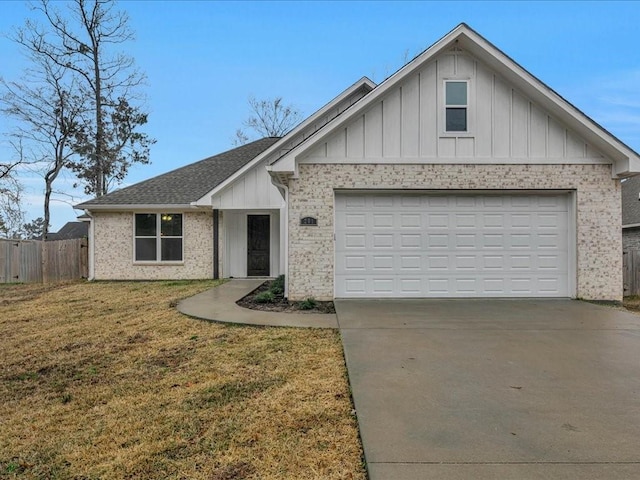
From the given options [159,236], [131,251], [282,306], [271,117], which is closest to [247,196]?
[159,236]

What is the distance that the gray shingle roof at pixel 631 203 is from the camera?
17.0m

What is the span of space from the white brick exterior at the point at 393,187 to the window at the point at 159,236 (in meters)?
6.94

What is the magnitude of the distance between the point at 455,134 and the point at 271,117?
2348cm

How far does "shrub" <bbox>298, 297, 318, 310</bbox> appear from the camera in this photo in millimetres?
7880

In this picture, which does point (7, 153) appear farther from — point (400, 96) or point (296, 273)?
point (400, 96)

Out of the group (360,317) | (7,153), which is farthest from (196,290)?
(7,153)

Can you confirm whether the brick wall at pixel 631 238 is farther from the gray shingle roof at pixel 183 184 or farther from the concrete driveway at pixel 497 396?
the gray shingle roof at pixel 183 184

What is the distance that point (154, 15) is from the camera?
16.4 meters

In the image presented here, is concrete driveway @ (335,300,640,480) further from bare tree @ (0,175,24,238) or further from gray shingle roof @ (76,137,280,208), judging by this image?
bare tree @ (0,175,24,238)

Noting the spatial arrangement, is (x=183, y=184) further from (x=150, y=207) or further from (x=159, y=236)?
(x=159, y=236)

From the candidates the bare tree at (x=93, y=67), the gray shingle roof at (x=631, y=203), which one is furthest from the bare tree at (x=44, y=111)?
the gray shingle roof at (x=631, y=203)

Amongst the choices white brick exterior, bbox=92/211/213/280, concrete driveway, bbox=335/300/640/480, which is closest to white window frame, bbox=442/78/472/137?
concrete driveway, bbox=335/300/640/480

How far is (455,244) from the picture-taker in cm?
868

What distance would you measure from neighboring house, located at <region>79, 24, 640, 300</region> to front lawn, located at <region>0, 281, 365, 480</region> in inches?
121
